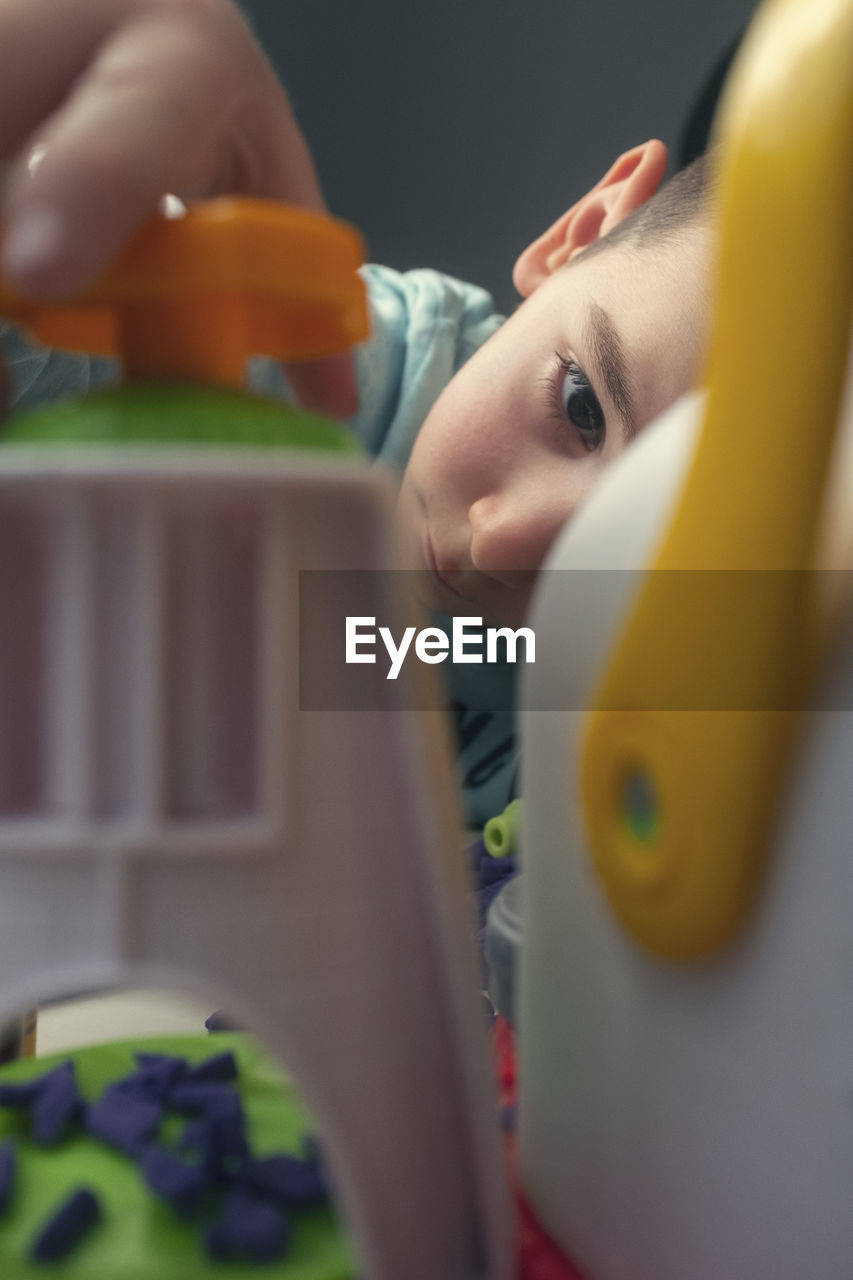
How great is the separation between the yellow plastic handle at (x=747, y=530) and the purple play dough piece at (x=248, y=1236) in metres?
0.12

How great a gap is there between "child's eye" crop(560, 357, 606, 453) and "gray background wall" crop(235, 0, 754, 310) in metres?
0.59

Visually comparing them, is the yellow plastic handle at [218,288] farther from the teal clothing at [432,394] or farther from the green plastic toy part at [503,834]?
the teal clothing at [432,394]

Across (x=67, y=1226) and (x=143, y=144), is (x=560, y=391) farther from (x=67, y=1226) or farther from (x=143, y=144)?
(x=67, y=1226)

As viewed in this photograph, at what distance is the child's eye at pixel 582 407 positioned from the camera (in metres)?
0.71

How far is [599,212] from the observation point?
3.21ft

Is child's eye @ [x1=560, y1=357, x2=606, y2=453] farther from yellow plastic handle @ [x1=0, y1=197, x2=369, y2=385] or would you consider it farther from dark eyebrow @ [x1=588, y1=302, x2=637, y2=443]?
yellow plastic handle @ [x1=0, y1=197, x2=369, y2=385]

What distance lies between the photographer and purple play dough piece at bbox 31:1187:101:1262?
24cm

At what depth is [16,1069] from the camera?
0.34 metres

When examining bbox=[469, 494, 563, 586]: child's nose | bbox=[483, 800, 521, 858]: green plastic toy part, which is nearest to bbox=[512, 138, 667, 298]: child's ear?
bbox=[469, 494, 563, 586]: child's nose

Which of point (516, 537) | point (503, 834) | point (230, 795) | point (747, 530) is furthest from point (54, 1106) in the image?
point (516, 537)

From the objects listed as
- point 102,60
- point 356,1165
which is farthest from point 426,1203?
point 102,60

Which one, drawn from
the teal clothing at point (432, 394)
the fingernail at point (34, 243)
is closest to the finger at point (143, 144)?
the fingernail at point (34, 243)

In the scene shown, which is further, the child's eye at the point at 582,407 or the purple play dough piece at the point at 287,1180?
the child's eye at the point at 582,407

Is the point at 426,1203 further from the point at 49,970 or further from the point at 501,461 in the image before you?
the point at 501,461
